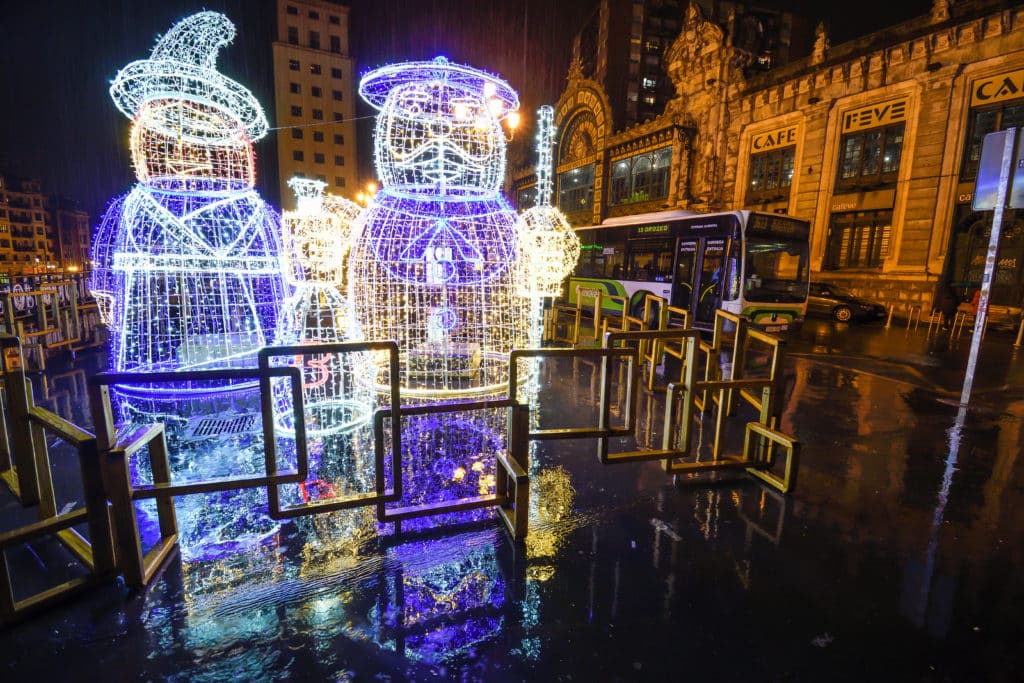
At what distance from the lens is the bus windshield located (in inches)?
432

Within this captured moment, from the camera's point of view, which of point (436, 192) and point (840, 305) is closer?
point (436, 192)

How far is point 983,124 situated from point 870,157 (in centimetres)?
305

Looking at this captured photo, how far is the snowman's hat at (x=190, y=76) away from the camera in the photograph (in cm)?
491

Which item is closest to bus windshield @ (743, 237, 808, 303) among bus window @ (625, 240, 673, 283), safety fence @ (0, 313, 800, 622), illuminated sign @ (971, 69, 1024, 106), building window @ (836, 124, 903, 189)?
bus window @ (625, 240, 673, 283)

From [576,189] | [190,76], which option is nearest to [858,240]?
[576,189]

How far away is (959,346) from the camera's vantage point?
1120 centimetres

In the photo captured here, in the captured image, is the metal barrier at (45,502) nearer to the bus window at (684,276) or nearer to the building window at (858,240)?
the bus window at (684,276)

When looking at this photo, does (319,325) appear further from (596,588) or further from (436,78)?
(596,588)

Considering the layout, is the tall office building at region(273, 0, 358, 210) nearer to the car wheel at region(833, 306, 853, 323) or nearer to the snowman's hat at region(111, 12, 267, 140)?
the snowman's hat at region(111, 12, 267, 140)

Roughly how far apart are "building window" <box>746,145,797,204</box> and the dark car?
5.26m

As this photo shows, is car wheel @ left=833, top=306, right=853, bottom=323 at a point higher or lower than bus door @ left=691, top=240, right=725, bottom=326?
lower

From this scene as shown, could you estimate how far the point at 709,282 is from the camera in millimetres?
11711

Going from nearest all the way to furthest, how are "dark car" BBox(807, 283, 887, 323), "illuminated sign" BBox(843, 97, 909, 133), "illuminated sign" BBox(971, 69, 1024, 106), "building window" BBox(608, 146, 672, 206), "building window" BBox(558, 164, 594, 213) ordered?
"illuminated sign" BBox(971, 69, 1024, 106) → "dark car" BBox(807, 283, 887, 323) → "illuminated sign" BBox(843, 97, 909, 133) → "building window" BBox(608, 146, 672, 206) → "building window" BBox(558, 164, 594, 213)

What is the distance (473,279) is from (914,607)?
4679 millimetres
